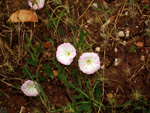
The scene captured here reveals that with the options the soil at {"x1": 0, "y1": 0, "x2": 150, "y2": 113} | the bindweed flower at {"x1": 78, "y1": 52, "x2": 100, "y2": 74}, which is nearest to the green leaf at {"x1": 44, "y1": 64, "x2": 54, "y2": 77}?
the soil at {"x1": 0, "y1": 0, "x2": 150, "y2": 113}

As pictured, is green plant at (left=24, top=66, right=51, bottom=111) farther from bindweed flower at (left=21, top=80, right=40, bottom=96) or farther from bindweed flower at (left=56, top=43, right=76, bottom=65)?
bindweed flower at (left=56, top=43, right=76, bottom=65)

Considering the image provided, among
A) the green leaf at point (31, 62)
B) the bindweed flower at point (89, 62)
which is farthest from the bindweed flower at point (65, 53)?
the green leaf at point (31, 62)

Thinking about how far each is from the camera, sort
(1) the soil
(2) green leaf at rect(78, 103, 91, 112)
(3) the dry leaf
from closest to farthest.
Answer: (2) green leaf at rect(78, 103, 91, 112) → (1) the soil → (3) the dry leaf

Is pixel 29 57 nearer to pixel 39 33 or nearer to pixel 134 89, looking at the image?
pixel 39 33

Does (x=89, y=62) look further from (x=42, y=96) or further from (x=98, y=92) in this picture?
(x=42, y=96)

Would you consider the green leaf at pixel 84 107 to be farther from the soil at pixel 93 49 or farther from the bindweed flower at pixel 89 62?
the bindweed flower at pixel 89 62

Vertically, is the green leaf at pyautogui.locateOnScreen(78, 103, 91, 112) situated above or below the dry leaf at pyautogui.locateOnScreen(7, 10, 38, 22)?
below
